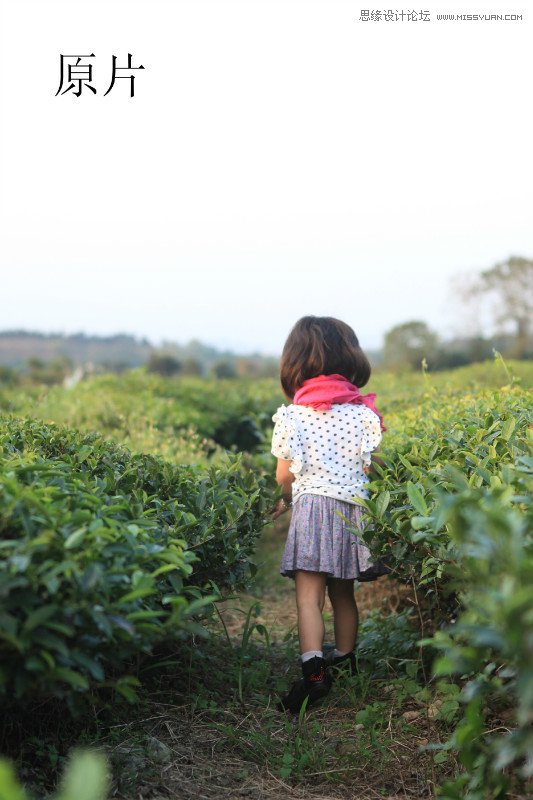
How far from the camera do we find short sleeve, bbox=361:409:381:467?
135 inches

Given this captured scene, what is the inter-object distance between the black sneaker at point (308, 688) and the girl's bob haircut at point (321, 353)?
1215 millimetres

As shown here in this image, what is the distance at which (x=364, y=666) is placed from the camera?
332 cm

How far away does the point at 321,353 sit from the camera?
3629 millimetres

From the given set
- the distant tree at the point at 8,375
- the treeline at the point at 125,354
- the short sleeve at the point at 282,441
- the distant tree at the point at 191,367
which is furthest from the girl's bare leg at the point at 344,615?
the distant tree at the point at 191,367

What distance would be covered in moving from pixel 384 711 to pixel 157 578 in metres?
1.18

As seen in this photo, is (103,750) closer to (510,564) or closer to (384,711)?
(384,711)

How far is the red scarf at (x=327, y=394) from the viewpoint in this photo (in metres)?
3.52

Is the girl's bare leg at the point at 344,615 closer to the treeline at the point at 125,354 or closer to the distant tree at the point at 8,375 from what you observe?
the distant tree at the point at 8,375

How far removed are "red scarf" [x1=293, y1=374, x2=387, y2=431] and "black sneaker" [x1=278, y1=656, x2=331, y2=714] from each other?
3.31 ft

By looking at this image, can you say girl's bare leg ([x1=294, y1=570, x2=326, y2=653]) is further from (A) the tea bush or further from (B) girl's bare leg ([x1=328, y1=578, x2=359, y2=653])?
(A) the tea bush

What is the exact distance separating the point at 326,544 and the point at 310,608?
26cm

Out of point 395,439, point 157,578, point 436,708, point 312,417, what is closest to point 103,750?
point 157,578

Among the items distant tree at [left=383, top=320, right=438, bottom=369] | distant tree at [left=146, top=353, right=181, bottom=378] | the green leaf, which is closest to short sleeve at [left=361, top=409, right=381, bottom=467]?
the green leaf

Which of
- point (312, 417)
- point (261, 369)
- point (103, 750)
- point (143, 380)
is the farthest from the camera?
point (261, 369)
